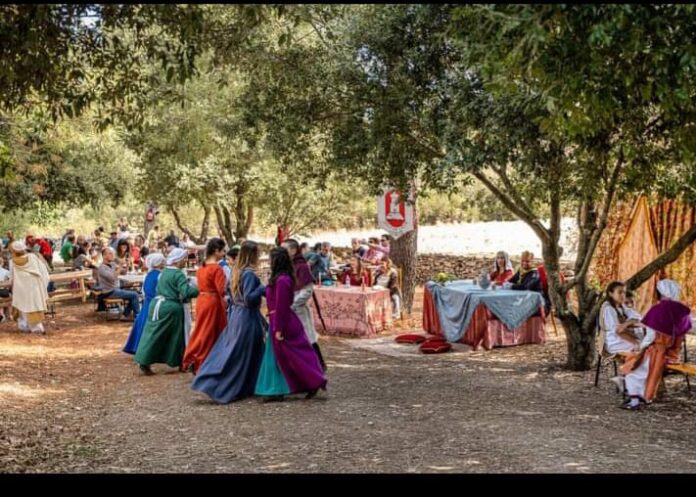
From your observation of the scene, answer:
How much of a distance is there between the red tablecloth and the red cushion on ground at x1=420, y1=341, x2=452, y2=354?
463 mm

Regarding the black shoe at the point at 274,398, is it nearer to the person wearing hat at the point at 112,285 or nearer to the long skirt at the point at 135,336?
the long skirt at the point at 135,336

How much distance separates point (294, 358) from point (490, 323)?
570 cm

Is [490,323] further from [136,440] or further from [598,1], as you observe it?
[598,1]

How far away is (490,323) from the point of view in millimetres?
14422

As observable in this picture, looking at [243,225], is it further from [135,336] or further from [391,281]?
[135,336]

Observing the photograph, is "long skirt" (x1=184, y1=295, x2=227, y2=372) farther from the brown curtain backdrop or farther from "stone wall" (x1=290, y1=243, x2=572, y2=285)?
"stone wall" (x1=290, y1=243, x2=572, y2=285)

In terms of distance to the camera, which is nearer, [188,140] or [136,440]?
[136,440]

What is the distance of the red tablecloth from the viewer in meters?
14.4

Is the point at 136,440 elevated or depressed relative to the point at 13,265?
depressed

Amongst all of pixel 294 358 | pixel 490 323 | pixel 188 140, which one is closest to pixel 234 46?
pixel 294 358

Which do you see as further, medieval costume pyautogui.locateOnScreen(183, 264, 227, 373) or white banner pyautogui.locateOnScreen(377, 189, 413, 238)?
white banner pyautogui.locateOnScreen(377, 189, 413, 238)

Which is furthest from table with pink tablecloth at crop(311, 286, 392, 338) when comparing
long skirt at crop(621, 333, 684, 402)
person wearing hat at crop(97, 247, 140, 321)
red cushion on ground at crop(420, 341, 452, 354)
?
long skirt at crop(621, 333, 684, 402)

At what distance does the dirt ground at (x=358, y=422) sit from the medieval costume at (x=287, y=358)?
0.21 meters

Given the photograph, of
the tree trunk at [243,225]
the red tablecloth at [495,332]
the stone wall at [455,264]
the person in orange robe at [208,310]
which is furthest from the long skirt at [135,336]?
the tree trunk at [243,225]
